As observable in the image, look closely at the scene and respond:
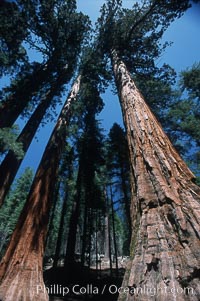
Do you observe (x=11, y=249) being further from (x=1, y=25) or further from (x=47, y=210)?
(x=1, y=25)

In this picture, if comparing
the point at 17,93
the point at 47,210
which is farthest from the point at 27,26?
the point at 47,210

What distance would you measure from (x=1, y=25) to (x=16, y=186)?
2996 centimetres

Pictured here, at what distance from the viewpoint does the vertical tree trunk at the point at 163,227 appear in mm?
1410

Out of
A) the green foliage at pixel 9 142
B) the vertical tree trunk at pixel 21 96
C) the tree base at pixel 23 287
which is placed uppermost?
the vertical tree trunk at pixel 21 96

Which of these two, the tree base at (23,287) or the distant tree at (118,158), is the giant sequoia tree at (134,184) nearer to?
the tree base at (23,287)

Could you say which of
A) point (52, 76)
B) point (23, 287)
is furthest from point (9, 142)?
point (52, 76)

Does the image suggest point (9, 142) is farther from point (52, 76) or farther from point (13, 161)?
point (52, 76)

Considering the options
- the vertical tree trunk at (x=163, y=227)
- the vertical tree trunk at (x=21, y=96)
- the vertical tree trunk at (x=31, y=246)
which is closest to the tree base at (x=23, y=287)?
the vertical tree trunk at (x=31, y=246)

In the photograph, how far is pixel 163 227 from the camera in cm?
185

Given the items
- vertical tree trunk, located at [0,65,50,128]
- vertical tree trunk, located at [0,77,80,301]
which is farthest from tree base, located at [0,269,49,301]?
vertical tree trunk, located at [0,65,50,128]

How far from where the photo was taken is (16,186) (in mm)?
33500

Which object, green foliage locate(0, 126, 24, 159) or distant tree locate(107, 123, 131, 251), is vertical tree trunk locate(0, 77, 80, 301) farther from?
distant tree locate(107, 123, 131, 251)

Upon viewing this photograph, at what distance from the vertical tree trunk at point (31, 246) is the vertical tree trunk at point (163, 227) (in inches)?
89.8

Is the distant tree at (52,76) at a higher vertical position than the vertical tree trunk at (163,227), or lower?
higher
